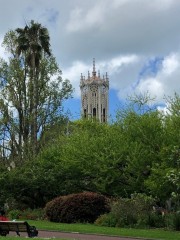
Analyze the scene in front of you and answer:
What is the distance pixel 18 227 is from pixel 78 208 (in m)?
11.3

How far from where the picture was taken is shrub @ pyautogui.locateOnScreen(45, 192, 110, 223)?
29.7 meters

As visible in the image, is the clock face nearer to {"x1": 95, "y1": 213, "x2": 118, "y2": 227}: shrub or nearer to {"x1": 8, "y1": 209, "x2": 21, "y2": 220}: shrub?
{"x1": 8, "y1": 209, "x2": 21, "y2": 220}: shrub

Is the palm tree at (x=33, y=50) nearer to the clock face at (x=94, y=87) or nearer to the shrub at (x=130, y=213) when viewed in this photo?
the shrub at (x=130, y=213)

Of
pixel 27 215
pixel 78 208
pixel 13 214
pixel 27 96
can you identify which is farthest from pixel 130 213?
pixel 27 96

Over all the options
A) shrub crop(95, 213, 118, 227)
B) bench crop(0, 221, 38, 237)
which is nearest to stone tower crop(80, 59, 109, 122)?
shrub crop(95, 213, 118, 227)

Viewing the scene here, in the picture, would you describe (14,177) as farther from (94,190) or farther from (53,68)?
(53,68)

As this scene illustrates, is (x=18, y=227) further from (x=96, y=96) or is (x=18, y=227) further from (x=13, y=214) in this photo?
(x=96, y=96)

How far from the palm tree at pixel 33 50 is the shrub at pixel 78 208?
17.3m

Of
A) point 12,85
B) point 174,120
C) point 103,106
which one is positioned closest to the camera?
point 174,120

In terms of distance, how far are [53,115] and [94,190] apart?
12519mm

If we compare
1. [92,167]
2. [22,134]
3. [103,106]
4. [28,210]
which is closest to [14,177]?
[28,210]

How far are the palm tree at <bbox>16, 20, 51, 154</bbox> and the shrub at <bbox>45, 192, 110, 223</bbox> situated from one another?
56.9 feet

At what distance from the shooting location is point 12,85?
47906mm

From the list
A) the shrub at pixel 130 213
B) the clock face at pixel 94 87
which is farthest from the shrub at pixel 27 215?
the clock face at pixel 94 87
